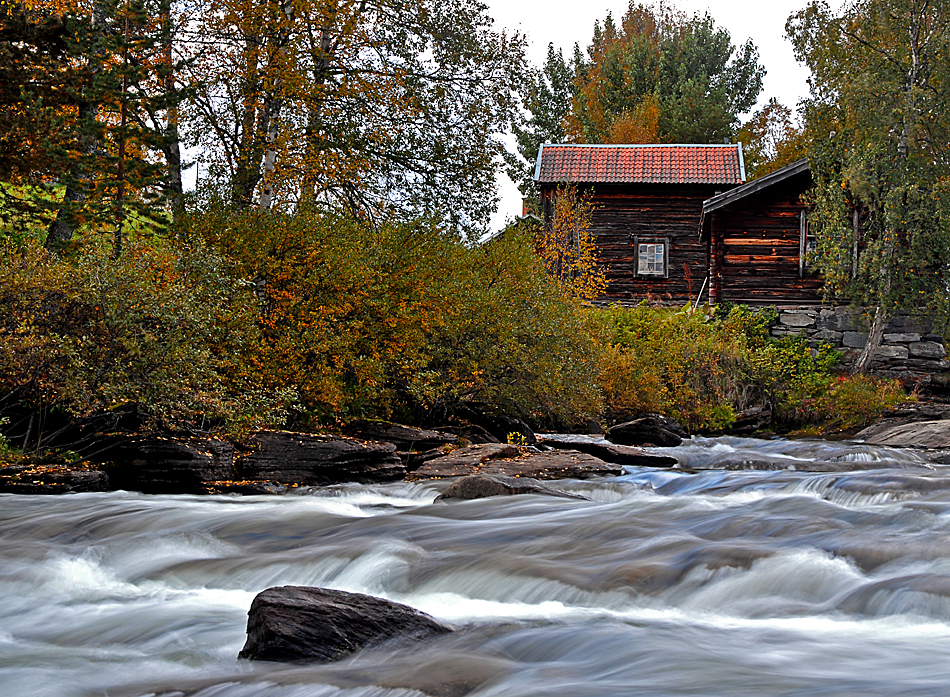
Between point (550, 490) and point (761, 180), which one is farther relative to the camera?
point (761, 180)

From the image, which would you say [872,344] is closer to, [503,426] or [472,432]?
[503,426]

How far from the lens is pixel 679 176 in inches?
1299

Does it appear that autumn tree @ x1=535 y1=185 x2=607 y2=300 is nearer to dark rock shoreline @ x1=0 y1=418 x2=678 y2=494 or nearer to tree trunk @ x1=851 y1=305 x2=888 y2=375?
tree trunk @ x1=851 y1=305 x2=888 y2=375

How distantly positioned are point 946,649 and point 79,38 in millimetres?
15807

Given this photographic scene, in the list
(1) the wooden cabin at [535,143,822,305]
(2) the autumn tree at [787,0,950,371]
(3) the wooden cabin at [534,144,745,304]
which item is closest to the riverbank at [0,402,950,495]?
(2) the autumn tree at [787,0,950,371]

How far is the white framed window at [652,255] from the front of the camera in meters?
32.1

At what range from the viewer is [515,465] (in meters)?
11.4

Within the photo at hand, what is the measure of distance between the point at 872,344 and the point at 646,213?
11483 millimetres

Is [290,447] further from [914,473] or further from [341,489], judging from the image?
[914,473]

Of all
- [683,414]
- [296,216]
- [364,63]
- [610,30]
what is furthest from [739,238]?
[610,30]

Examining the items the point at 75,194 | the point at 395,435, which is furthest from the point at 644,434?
the point at 75,194

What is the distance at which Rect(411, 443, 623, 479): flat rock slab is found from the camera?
438 inches

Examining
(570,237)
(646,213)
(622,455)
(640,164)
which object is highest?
(640,164)

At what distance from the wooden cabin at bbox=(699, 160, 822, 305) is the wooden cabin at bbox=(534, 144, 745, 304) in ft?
12.9
